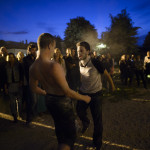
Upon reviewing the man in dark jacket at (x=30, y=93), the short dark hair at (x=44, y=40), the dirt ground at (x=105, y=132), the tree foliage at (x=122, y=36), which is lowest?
the dirt ground at (x=105, y=132)

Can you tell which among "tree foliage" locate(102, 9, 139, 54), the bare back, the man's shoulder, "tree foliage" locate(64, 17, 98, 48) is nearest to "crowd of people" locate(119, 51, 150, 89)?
the man's shoulder

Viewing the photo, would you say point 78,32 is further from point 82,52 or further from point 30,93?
point 82,52

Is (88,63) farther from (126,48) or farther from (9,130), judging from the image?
(126,48)

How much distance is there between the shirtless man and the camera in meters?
1.59

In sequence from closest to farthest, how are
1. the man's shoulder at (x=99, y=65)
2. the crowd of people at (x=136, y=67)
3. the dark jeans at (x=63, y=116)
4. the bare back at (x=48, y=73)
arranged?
the bare back at (x=48, y=73), the dark jeans at (x=63, y=116), the man's shoulder at (x=99, y=65), the crowd of people at (x=136, y=67)

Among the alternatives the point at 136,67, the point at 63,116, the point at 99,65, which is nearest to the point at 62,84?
the point at 63,116

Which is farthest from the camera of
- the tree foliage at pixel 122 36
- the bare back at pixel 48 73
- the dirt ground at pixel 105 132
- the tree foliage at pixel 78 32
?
the tree foliage at pixel 78 32

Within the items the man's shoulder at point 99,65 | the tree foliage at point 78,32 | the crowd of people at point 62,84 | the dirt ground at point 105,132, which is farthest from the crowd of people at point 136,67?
the tree foliage at point 78,32

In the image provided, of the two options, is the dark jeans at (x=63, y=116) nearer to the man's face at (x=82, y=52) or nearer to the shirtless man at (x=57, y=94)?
the shirtless man at (x=57, y=94)

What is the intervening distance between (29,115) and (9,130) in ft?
2.13

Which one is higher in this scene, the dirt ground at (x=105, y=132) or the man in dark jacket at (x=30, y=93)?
the man in dark jacket at (x=30, y=93)

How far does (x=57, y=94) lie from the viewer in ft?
5.46

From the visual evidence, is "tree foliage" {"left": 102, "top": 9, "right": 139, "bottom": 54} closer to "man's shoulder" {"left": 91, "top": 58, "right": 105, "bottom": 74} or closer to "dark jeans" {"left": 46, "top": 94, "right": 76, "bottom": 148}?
"man's shoulder" {"left": 91, "top": 58, "right": 105, "bottom": 74}

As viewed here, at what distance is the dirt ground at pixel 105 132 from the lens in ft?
9.84
